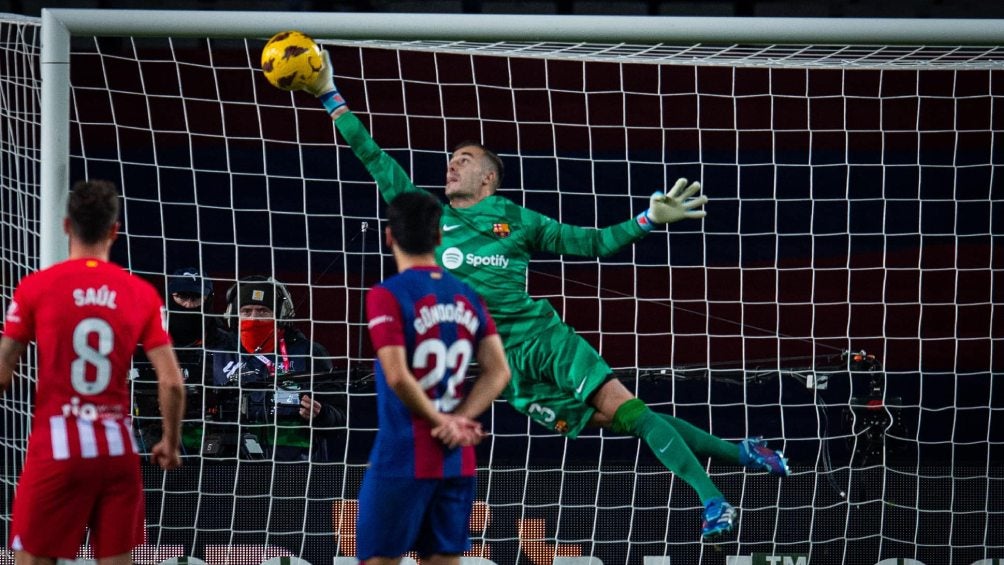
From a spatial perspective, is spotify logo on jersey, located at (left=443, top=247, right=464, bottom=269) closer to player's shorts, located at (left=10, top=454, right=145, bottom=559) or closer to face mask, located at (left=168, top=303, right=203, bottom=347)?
face mask, located at (left=168, top=303, right=203, bottom=347)

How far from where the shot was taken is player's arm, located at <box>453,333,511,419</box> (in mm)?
3936

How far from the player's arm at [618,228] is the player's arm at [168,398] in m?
2.11

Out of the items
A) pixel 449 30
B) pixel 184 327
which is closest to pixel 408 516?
pixel 449 30

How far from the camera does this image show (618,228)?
5438 millimetres

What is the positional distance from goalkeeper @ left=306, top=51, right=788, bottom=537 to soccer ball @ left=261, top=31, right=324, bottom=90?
0.76 meters

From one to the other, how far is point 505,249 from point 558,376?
607 mm

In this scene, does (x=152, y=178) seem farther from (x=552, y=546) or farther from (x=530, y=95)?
(x=552, y=546)

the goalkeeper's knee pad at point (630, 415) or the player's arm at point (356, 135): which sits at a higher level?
the player's arm at point (356, 135)

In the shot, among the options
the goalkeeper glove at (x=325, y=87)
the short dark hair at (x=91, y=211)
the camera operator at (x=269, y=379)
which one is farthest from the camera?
the camera operator at (x=269, y=379)

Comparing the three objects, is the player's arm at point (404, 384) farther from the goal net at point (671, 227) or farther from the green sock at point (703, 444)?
the goal net at point (671, 227)

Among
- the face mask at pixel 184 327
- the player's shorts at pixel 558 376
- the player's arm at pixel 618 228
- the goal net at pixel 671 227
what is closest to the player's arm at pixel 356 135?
the player's arm at pixel 618 228

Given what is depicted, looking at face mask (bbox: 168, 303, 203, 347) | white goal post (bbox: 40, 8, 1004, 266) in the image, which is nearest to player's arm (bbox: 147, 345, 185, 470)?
white goal post (bbox: 40, 8, 1004, 266)

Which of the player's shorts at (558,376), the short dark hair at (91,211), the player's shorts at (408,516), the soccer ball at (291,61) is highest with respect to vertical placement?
the soccer ball at (291,61)

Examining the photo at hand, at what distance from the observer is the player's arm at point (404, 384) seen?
3.73 meters
